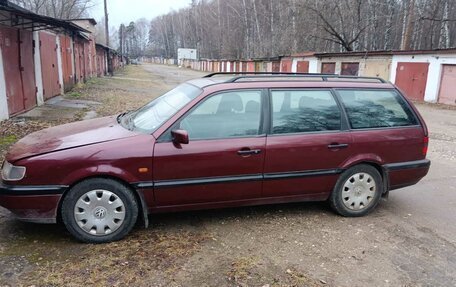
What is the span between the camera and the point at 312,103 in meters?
4.47

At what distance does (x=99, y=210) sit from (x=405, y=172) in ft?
11.6

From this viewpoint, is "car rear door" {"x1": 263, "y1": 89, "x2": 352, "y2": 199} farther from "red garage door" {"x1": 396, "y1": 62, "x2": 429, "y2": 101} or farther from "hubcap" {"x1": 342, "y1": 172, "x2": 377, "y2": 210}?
"red garage door" {"x1": 396, "y1": 62, "x2": 429, "y2": 101}

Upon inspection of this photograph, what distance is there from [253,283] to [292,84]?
7.44 feet

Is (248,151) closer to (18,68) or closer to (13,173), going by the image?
(13,173)

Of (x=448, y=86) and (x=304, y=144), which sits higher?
(x=304, y=144)

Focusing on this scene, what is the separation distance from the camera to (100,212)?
12.0 feet

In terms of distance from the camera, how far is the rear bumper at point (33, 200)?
3.49 meters

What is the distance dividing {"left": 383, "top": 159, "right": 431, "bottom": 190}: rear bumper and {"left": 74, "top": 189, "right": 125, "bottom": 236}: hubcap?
307 centimetres

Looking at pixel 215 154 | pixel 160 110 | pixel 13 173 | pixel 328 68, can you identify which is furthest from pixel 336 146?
pixel 328 68

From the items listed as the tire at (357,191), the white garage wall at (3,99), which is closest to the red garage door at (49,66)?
the white garage wall at (3,99)

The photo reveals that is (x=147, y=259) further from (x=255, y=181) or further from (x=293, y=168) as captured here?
(x=293, y=168)

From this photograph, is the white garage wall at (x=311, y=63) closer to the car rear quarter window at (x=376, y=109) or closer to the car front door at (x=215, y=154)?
the car rear quarter window at (x=376, y=109)

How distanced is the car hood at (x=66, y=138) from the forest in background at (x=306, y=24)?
86.1ft

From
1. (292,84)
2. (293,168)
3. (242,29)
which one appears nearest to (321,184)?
(293,168)
